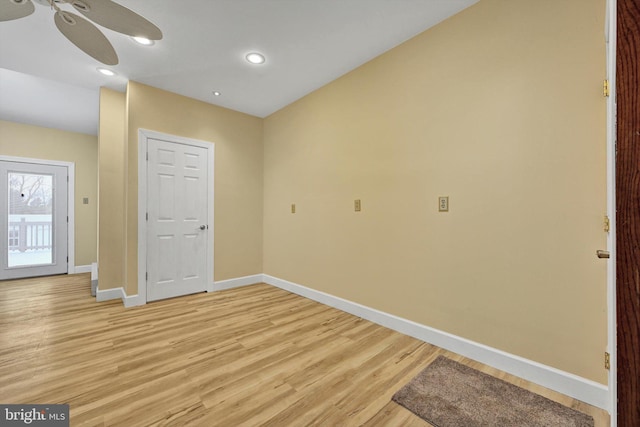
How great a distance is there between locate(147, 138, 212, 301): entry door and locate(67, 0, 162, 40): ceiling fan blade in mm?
1984

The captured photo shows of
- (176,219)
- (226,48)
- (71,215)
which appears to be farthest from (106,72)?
(71,215)

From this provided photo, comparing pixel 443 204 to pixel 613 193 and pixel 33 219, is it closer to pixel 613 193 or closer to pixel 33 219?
pixel 613 193

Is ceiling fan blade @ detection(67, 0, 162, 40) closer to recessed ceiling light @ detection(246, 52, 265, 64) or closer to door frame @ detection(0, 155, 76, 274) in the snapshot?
recessed ceiling light @ detection(246, 52, 265, 64)

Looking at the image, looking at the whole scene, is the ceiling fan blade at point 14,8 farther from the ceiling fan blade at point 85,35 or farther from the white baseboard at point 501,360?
the white baseboard at point 501,360

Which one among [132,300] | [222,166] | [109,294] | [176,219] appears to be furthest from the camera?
[222,166]

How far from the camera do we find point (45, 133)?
4.88 metres

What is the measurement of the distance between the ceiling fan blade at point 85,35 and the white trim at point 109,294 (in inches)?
114

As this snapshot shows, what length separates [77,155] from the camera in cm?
519

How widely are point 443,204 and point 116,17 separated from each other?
8.54 ft

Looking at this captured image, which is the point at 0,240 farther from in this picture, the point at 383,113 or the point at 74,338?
the point at 383,113

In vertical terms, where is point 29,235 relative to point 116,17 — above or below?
below

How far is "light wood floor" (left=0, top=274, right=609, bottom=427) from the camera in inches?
58.5

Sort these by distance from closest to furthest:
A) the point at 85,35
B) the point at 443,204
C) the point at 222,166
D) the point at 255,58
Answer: the point at 85,35
the point at 443,204
the point at 255,58
the point at 222,166
